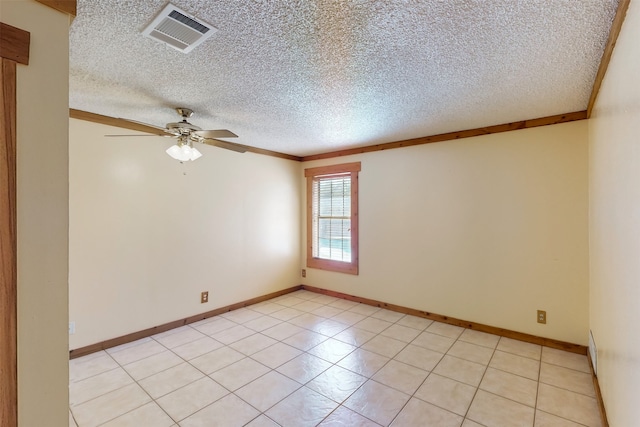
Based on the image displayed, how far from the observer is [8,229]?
0.90m

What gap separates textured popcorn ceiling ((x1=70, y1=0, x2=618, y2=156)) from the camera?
1.40 m

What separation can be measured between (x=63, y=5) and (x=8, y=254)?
0.86 meters

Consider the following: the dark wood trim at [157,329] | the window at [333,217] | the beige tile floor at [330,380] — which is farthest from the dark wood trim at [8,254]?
the window at [333,217]

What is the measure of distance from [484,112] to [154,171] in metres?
3.53

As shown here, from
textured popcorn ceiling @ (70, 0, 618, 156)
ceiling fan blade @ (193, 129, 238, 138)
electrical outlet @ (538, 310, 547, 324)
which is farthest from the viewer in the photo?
electrical outlet @ (538, 310, 547, 324)

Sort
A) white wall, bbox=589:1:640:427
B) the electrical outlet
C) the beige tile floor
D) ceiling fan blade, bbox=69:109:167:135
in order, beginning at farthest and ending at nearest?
the electrical outlet, ceiling fan blade, bbox=69:109:167:135, the beige tile floor, white wall, bbox=589:1:640:427

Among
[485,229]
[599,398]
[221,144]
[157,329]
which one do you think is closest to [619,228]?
[599,398]

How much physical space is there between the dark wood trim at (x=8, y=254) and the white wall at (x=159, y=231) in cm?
227

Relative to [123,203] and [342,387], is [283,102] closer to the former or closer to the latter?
[123,203]

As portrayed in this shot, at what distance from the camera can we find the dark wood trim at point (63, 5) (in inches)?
38.7

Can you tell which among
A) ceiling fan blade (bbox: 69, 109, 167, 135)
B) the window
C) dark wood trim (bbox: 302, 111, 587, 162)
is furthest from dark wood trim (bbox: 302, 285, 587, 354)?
ceiling fan blade (bbox: 69, 109, 167, 135)

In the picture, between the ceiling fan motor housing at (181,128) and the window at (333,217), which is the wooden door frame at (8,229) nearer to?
the ceiling fan motor housing at (181,128)

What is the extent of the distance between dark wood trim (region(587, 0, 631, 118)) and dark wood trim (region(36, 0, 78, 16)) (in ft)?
7.37

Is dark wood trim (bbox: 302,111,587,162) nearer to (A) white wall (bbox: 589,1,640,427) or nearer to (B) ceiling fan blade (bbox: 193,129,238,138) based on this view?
(A) white wall (bbox: 589,1,640,427)
